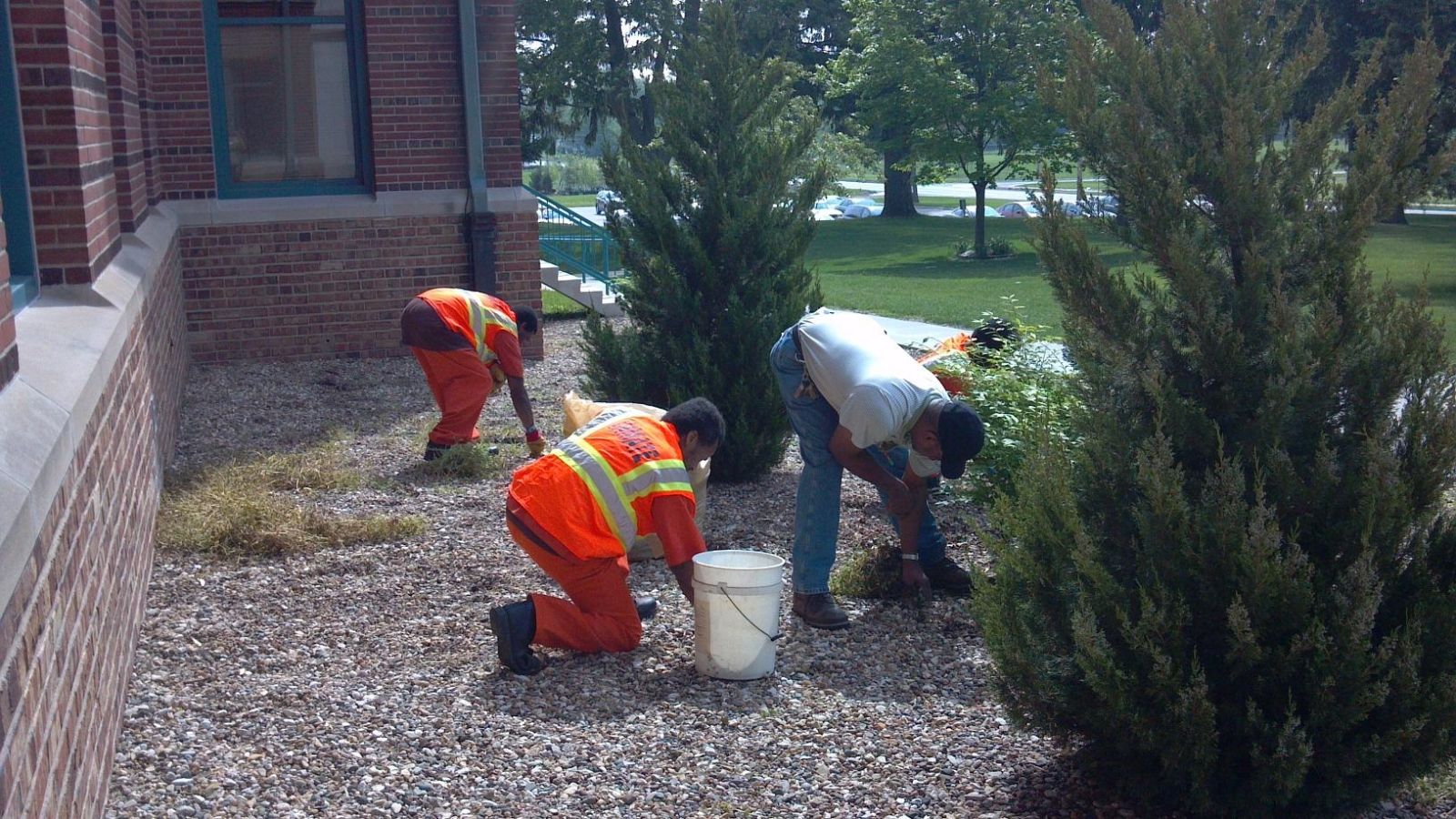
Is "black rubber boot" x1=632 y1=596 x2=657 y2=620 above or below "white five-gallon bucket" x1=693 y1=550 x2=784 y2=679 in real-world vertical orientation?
below

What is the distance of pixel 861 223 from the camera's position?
135ft

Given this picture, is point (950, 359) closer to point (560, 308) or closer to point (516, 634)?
point (516, 634)

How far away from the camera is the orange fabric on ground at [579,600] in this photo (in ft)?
16.1

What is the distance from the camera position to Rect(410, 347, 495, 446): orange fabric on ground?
8.16 metres

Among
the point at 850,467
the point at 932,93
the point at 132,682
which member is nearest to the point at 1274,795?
the point at 850,467

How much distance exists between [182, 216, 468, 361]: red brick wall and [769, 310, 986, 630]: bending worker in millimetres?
7117

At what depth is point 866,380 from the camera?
500 cm

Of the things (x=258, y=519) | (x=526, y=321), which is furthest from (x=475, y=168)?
(x=258, y=519)

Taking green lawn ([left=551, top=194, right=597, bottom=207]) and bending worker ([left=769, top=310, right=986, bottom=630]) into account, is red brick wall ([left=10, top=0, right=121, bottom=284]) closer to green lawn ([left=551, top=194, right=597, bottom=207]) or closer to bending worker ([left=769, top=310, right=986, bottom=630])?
bending worker ([left=769, top=310, right=986, bottom=630])

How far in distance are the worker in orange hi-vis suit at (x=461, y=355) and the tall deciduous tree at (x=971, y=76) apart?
63.9 feet

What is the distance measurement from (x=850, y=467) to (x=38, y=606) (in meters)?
3.00

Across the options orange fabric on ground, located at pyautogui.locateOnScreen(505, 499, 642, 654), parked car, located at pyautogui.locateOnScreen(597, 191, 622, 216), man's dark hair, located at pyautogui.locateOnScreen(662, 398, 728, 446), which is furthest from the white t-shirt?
parked car, located at pyautogui.locateOnScreen(597, 191, 622, 216)

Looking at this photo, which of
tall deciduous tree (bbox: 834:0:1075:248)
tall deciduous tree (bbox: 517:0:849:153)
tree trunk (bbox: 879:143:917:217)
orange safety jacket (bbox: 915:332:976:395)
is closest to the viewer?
orange safety jacket (bbox: 915:332:976:395)

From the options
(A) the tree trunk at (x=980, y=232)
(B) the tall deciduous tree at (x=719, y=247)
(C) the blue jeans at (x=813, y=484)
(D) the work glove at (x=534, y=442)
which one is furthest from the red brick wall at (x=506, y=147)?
(A) the tree trunk at (x=980, y=232)
